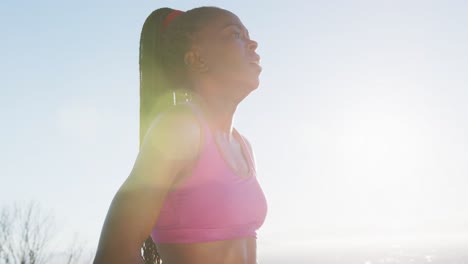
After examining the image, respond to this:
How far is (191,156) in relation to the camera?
5.59 feet

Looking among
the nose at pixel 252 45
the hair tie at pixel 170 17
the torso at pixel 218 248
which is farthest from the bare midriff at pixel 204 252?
the hair tie at pixel 170 17

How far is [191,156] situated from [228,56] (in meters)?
0.66

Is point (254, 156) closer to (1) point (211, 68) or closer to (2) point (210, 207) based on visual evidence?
(1) point (211, 68)

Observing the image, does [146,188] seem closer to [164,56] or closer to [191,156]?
A: [191,156]

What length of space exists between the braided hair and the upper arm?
497 millimetres

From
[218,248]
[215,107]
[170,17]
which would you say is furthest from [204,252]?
[170,17]

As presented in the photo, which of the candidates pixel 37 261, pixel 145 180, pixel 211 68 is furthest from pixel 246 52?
pixel 37 261

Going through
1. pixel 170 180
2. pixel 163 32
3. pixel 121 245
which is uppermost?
pixel 163 32

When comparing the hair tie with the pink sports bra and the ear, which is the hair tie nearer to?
the ear

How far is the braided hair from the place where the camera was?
219 centimetres

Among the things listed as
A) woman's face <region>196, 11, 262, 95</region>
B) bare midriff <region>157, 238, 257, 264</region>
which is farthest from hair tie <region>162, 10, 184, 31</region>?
bare midriff <region>157, 238, 257, 264</region>

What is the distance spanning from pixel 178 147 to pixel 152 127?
118 millimetres

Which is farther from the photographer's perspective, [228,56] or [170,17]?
[170,17]

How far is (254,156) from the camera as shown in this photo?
249 cm
